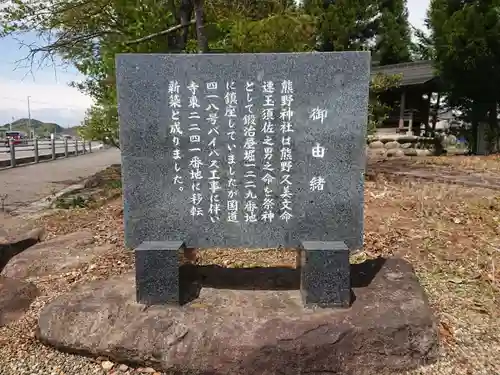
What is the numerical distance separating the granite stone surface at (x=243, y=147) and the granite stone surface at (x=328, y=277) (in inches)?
5.9

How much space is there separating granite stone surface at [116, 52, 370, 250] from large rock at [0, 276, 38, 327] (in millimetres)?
1197

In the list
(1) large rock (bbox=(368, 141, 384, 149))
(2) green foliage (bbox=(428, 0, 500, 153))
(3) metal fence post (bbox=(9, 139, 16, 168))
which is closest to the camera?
(2) green foliage (bbox=(428, 0, 500, 153))

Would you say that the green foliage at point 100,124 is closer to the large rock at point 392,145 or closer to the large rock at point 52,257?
the large rock at point 52,257

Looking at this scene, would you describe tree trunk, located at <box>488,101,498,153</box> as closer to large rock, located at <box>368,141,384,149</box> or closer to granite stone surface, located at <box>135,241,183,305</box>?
large rock, located at <box>368,141,384,149</box>

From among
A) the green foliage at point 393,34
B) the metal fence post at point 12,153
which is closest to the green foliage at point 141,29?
the metal fence post at point 12,153

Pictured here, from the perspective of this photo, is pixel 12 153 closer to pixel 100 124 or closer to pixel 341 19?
pixel 100 124

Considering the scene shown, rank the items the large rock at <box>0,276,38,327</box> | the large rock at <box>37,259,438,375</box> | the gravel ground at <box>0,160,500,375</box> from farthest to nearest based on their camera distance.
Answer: the large rock at <box>0,276,38,327</box> → the gravel ground at <box>0,160,500,375</box> → the large rock at <box>37,259,438,375</box>

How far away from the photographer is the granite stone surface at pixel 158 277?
2.92 meters

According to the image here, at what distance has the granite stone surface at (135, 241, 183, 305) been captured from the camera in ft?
9.57

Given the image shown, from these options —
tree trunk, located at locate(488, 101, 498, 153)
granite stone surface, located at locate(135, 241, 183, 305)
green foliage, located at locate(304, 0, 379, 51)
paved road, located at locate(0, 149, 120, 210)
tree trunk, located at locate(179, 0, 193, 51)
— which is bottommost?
paved road, located at locate(0, 149, 120, 210)

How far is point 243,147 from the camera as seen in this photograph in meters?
2.93

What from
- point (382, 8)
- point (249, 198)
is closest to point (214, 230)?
point (249, 198)

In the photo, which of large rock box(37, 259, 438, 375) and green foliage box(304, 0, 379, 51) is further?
green foliage box(304, 0, 379, 51)

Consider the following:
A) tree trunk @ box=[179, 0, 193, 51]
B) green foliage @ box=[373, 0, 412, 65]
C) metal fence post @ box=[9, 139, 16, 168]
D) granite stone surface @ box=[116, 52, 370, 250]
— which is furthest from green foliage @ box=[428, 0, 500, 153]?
metal fence post @ box=[9, 139, 16, 168]
